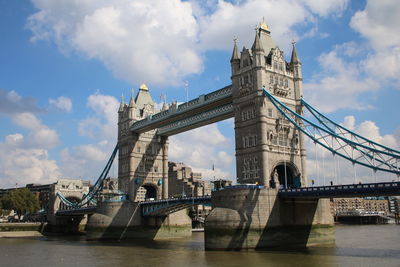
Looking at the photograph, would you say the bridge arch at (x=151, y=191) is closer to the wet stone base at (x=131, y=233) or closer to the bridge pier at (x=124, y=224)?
the bridge pier at (x=124, y=224)

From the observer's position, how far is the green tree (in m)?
94.5

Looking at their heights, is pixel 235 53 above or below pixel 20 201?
above

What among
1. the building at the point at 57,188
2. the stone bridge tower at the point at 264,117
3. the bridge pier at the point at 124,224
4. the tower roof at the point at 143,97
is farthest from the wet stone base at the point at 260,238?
the building at the point at 57,188

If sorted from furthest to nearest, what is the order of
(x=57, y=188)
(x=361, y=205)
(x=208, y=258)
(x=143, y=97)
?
(x=361, y=205), (x=57, y=188), (x=143, y=97), (x=208, y=258)

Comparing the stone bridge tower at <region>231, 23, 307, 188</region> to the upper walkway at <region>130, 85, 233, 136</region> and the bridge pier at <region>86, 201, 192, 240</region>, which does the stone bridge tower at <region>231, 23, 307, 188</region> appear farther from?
the bridge pier at <region>86, 201, 192, 240</region>

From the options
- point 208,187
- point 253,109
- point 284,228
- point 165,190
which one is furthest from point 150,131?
point 208,187

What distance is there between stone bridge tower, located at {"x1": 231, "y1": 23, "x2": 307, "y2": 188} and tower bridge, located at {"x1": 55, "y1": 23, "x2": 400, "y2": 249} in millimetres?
113

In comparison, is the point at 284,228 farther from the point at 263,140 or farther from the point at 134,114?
the point at 134,114

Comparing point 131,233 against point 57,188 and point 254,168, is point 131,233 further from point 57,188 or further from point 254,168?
point 57,188

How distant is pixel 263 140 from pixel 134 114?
31.6 m

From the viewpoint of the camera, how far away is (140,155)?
241 feet

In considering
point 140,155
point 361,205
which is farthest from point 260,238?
point 361,205

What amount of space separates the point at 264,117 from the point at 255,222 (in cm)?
1263

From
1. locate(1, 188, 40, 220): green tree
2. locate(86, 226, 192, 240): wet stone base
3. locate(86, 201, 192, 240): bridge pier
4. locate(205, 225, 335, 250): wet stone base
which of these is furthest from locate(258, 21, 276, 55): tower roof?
locate(1, 188, 40, 220): green tree
